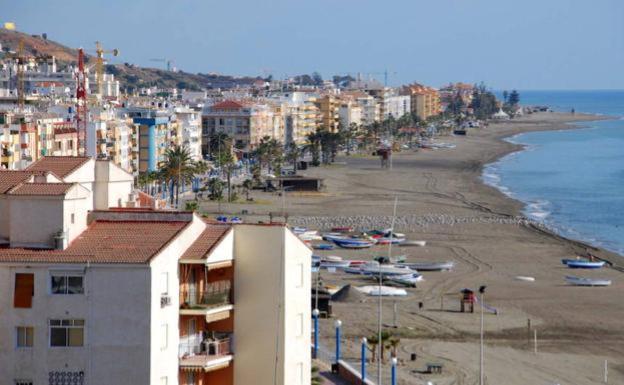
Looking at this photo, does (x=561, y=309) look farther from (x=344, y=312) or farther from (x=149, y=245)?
(x=149, y=245)

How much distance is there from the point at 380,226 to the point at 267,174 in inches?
1269

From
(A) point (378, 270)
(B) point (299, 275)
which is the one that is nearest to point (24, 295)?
(B) point (299, 275)

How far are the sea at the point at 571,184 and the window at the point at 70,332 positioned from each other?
2059 inches

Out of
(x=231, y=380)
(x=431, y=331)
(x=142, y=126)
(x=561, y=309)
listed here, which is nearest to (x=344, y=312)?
(x=431, y=331)

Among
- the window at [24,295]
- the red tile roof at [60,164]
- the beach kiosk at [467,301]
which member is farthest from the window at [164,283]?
the beach kiosk at [467,301]

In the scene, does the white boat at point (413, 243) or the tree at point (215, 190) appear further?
the tree at point (215, 190)

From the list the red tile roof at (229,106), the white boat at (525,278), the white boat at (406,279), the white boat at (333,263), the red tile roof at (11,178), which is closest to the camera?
the red tile roof at (11,178)

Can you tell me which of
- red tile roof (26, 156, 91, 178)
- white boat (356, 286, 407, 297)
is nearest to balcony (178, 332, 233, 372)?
red tile roof (26, 156, 91, 178)

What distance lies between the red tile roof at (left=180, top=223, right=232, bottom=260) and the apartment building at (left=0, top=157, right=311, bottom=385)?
0.06 feet

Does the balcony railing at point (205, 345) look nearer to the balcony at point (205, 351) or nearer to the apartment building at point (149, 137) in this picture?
the balcony at point (205, 351)

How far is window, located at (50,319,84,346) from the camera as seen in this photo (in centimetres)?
1601

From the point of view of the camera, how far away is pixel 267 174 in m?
105

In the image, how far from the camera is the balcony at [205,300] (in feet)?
55.9

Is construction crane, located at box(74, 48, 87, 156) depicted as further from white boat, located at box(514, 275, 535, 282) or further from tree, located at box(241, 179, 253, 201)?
white boat, located at box(514, 275, 535, 282)
